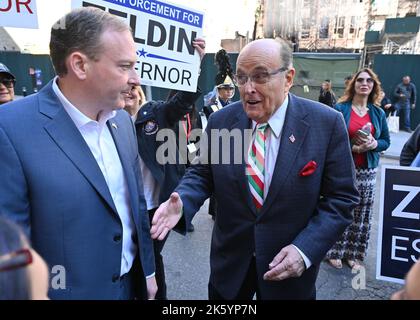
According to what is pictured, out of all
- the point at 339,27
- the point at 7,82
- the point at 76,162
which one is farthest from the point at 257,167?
the point at 339,27

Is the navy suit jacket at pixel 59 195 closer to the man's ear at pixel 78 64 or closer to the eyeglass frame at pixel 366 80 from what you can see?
the man's ear at pixel 78 64

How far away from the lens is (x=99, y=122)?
1466 millimetres

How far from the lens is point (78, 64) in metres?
1.32

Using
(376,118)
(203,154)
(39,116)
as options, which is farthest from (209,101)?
(39,116)

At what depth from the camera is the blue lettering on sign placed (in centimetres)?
240

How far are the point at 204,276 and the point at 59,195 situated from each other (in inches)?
93.8

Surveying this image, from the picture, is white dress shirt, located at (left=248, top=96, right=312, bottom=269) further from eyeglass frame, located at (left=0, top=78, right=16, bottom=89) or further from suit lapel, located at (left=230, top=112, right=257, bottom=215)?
eyeglass frame, located at (left=0, top=78, right=16, bottom=89)

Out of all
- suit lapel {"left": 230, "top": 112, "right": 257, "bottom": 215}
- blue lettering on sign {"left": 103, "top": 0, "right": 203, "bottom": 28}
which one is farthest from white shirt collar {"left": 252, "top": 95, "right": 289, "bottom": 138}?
blue lettering on sign {"left": 103, "top": 0, "right": 203, "bottom": 28}

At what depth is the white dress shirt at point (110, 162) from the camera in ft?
4.50

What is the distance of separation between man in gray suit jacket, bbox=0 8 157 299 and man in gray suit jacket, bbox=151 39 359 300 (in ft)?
1.03

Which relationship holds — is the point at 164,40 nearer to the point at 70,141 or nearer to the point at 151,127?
the point at 151,127

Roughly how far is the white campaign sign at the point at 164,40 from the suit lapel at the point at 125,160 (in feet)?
3.34
